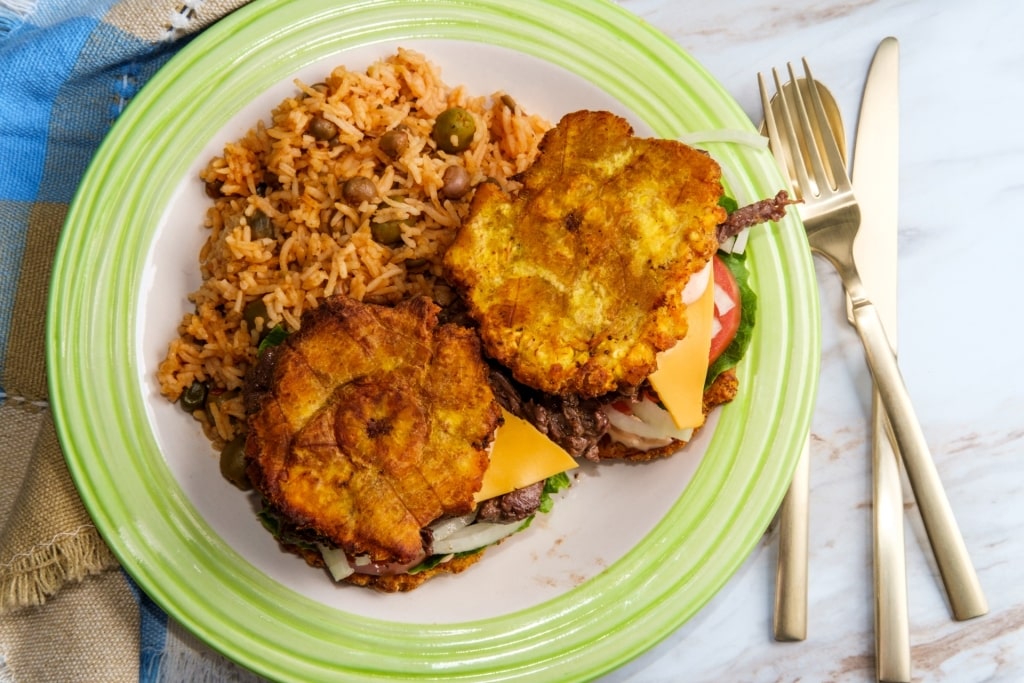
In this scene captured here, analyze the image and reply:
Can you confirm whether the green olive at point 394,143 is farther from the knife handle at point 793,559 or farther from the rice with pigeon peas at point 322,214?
the knife handle at point 793,559

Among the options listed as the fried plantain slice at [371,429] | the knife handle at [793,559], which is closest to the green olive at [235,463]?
the fried plantain slice at [371,429]

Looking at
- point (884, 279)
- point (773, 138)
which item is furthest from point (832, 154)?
point (884, 279)

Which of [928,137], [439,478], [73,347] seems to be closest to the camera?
[439,478]

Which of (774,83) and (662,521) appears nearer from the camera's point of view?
(662,521)

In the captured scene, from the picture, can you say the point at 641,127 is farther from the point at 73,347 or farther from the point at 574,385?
the point at 73,347

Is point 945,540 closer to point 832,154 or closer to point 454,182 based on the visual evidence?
point 832,154

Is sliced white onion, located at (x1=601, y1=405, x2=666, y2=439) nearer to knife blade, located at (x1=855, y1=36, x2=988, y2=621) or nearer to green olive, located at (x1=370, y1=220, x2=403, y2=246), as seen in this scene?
green olive, located at (x1=370, y1=220, x2=403, y2=246)

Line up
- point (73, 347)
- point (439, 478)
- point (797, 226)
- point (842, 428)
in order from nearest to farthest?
point (439, 478) < point (73, 347) < point (797, 226) < point (842, 428)

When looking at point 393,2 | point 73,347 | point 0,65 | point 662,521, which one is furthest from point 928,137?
point 0,65
